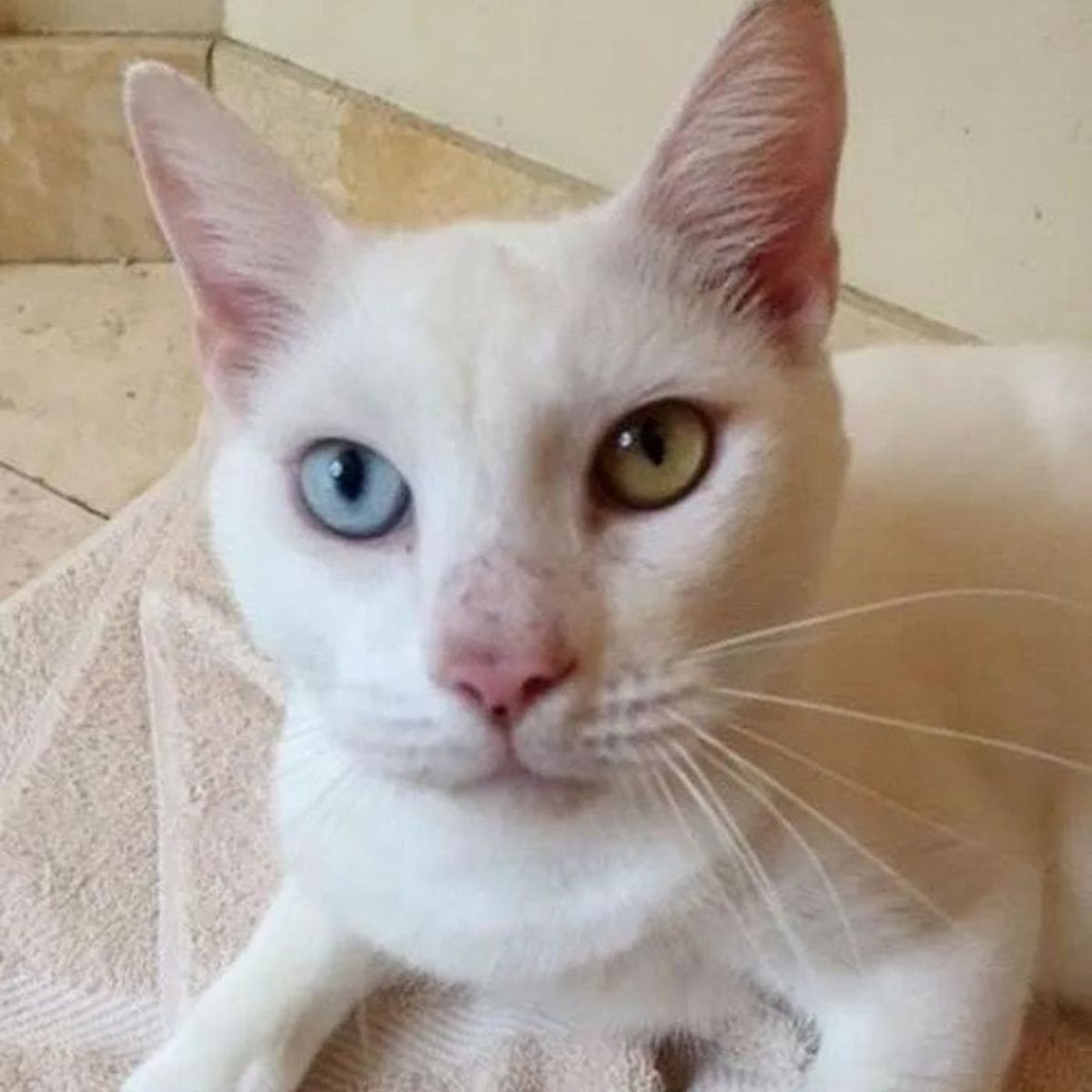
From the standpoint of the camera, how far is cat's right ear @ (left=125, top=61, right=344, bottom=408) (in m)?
0.84

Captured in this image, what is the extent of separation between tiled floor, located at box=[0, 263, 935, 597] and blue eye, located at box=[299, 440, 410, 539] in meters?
0.66

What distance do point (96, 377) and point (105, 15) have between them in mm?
295

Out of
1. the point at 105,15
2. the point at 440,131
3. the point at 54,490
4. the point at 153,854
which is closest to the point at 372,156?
the point at 440,131

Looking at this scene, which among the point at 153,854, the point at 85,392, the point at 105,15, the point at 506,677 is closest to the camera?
the point at 506,677

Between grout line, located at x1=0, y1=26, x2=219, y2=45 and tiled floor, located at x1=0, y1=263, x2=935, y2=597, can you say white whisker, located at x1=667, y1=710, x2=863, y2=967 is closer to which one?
tiled floor, located at x1=0, y1=263, x2=935, y2=597

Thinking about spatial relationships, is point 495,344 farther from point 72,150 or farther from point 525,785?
point 72,150

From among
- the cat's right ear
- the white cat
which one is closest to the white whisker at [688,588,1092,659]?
the white cat

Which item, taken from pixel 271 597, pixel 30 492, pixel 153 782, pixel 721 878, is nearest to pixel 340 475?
pixel 271 597

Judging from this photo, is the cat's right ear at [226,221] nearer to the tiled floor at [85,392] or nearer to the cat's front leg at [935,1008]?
the cat's front leg at [935,1008]

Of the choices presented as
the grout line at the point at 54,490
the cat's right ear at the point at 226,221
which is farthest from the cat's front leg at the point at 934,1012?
the grout line at the point at 54,490

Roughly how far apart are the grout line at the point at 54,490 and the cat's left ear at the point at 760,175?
74cm

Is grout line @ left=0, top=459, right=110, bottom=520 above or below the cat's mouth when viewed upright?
below

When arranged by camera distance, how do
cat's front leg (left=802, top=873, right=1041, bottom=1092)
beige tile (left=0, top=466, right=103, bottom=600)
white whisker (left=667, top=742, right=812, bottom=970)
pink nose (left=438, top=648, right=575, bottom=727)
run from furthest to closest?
1. beige tile (left=0, top=466, right=103, bottom=600)
2. cat's front leg (left=802, top=873, right=1041, bottom=1092)
3. white whisker (left=667, top=742, right=812, bottom=970)
4. pink nose (left=438, top=648, right=575, bottom=727)

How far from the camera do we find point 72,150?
1751 mm
